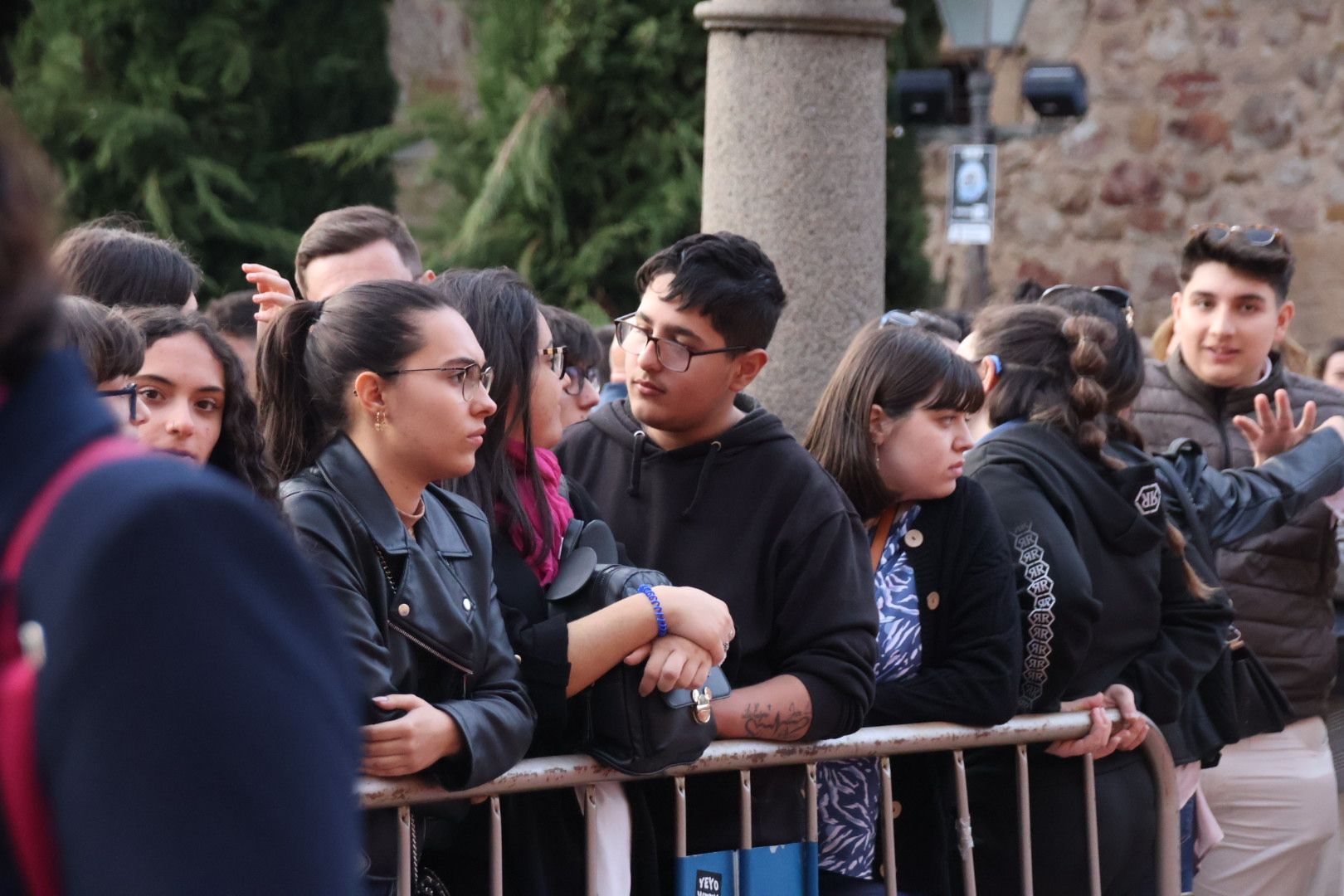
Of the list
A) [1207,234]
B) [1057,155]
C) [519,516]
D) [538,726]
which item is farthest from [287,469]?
[1057,155]

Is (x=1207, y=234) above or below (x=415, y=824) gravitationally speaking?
above

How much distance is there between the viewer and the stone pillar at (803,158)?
4156 mm

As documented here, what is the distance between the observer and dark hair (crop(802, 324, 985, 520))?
3.25 meters

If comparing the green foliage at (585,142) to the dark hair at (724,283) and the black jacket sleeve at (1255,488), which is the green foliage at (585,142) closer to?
the black jacket sleeve at (1255,488)

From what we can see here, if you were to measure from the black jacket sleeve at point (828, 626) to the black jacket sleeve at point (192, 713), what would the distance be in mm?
1932

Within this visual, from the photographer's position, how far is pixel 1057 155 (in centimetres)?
973

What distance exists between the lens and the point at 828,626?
2.90 metres

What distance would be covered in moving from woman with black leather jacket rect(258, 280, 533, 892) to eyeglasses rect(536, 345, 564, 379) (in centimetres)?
31

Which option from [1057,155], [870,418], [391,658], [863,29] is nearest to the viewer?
[391,658]

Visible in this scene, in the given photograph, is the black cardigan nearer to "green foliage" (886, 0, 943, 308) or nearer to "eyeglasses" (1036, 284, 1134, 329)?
"eyeglasses" (1036, 284, 1134, 329)

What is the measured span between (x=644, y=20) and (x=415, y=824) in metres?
4.78

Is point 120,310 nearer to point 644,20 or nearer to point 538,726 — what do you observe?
point 538,726

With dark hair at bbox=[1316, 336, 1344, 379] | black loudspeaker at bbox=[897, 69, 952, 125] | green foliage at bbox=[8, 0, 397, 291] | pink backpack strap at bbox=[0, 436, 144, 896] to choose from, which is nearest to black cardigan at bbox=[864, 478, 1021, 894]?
pink backpack strap at bbox=[0, 436, 144, 896]

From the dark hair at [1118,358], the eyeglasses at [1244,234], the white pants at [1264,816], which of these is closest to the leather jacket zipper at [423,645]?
the dark hair at [1118,358]
